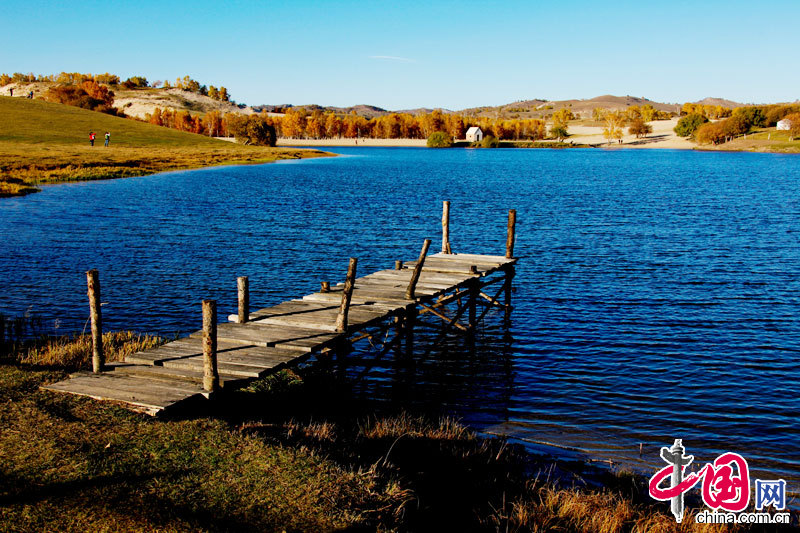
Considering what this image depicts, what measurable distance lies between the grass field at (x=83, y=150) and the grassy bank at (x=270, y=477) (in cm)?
5548

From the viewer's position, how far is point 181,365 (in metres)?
13.2

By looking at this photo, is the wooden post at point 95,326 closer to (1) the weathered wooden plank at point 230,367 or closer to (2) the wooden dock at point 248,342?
(2) the wooden dock at point 248,342

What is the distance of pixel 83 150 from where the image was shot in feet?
323

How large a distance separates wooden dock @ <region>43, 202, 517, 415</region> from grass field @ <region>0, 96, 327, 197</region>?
5058 cm

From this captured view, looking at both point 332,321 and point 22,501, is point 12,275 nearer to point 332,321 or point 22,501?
point 332,321

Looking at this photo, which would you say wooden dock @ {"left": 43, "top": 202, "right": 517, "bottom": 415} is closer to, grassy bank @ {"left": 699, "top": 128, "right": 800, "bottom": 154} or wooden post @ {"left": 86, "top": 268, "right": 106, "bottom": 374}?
wooden post @ {"left": 86, "top": 268, "right": 106, "bottom": 374}

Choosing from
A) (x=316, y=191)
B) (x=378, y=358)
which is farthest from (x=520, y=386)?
(x=316, y=191)

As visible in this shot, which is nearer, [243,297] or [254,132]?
[243,297]

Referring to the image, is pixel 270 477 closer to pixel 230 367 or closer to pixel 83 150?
pixel 230 367

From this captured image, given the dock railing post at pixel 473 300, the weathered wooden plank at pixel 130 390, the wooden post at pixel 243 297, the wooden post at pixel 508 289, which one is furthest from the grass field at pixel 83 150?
the weathered wooden plank at pixel 130 390

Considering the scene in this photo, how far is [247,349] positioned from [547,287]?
1784cm

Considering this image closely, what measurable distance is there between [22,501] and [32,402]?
366 cm

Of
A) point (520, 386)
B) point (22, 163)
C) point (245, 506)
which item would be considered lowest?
point (520, 386)

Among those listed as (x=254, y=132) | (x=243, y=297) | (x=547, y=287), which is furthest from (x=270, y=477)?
(x=254, y=132)
